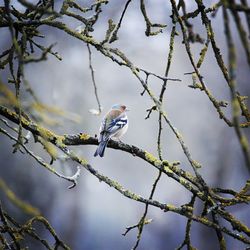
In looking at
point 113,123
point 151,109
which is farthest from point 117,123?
point 151,109

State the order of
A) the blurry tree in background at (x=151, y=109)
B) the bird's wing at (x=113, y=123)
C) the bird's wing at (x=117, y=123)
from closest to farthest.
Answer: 1. the blurry tree in background at (x=151, y=109)
2. the bird's wing at (x=113, y=123)
3. the bird's wing at (x=117, y=123)

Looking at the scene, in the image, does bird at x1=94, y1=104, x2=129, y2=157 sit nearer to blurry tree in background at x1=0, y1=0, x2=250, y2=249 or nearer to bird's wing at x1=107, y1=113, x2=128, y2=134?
bird's wing at x1=107, y1=113, x2=128, y2=134

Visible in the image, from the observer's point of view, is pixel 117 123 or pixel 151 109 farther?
pixel 117 123

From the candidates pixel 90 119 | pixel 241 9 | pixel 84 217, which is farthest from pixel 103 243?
pixel 241 9

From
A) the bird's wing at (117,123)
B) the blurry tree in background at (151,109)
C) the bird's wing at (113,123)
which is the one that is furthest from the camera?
the bird's wing at (117,123)

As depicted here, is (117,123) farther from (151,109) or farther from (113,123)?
(151,109)

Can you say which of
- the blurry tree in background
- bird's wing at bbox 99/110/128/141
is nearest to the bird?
bird's wing at bbox 99/110/128/141

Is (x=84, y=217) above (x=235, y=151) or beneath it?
beneath

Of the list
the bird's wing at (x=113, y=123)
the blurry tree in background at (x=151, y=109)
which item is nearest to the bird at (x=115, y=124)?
the bird's wing at (x=113, y=123)

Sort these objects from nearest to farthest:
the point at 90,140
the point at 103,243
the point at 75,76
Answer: the point at 90,140 → the point at 103,243 → the point at 75,76

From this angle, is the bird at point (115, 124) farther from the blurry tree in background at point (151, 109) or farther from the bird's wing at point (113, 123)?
the blurry tree in background at point (151, 109)

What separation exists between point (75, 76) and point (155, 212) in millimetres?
3697

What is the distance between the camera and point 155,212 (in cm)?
1312

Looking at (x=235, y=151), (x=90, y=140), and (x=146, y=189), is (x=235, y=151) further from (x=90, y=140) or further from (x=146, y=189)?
(x=90, y=140)
